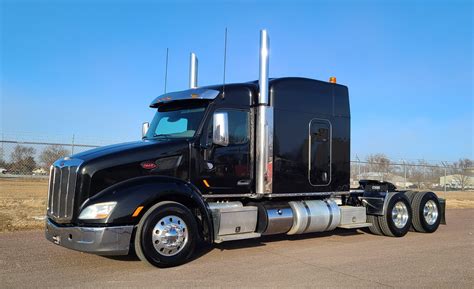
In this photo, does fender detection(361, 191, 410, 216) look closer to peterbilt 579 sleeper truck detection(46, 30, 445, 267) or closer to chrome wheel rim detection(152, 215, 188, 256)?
peterbilt 579 sleeper truck detection(46, 30, 445, 267)

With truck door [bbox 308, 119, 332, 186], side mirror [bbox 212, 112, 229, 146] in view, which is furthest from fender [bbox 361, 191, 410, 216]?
side mirror [bbox 212, 112, 229, 146]

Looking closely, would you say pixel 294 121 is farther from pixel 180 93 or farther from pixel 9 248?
pixel 9 248

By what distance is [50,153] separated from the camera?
1484 centimetres

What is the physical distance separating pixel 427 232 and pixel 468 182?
2670 centimetres

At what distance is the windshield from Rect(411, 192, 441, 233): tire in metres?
6.17

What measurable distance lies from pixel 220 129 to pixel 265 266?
2291 mm

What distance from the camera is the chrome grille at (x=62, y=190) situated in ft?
21.8

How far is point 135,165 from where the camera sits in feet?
23.0

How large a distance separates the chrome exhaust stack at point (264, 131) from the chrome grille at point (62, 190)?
3.28 meters

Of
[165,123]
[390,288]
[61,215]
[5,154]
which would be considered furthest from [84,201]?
[5,154]

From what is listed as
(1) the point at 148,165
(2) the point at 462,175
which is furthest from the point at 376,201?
(2) the point at 462,175

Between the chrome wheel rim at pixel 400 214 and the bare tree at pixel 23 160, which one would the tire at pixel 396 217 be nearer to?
the chrome wheel rim at pixel 400 214

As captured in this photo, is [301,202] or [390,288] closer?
[390,288]

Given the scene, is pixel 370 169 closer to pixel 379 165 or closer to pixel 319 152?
pixel 379 165
